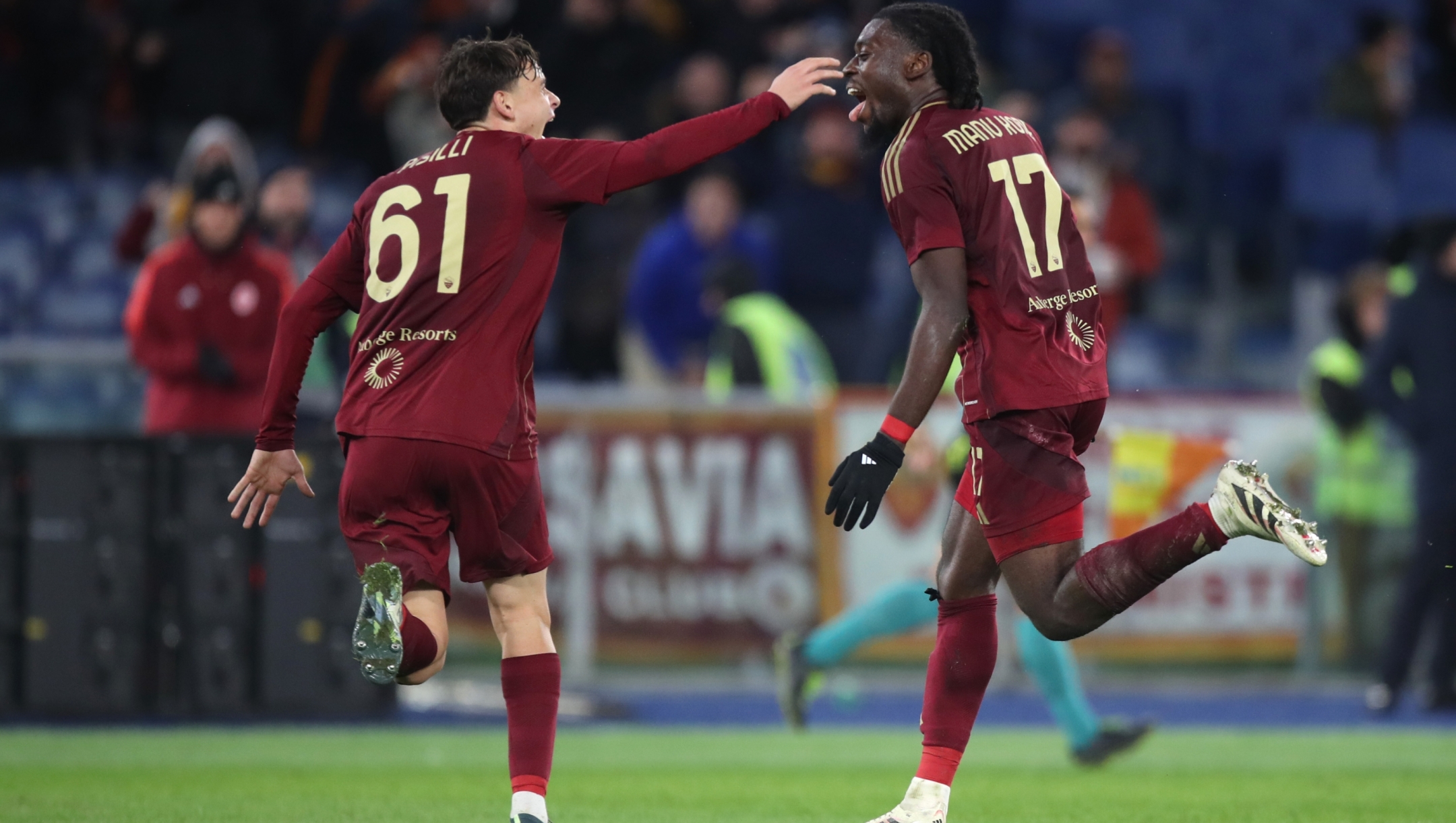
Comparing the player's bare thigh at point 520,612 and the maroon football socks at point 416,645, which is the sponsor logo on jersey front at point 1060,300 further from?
the maroon football socks at point 416,645

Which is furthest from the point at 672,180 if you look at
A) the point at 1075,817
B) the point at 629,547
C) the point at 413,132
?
the point at 1075,817

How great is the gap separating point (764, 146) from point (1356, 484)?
518cm

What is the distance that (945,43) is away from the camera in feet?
17.4

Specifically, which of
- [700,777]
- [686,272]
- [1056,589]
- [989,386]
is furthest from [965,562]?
[686,272]

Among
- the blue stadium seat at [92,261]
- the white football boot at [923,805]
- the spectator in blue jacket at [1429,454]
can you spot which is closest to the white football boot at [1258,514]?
the white football boot at [923,805]

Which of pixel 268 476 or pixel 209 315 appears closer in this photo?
pixel 268 476

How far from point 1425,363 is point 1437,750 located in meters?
2.66

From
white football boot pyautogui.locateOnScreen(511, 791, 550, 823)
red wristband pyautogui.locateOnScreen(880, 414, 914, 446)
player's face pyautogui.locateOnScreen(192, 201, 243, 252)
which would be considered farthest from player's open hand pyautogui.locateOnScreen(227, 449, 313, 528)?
player's face pyautogui.locateOnScreen(192, 201, 243, 252)

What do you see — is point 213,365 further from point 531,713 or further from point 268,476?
point 531,713

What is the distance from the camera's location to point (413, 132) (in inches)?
545

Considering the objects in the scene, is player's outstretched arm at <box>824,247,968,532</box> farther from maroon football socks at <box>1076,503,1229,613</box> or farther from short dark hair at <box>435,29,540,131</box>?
short dark hair at <box>435,29,540,131</box>

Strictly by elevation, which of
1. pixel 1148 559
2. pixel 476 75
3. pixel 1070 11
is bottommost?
pixel 1148 559

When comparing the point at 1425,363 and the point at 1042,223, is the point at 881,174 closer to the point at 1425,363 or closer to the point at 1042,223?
the point at 1042,223

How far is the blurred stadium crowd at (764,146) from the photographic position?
12656 millimetres
